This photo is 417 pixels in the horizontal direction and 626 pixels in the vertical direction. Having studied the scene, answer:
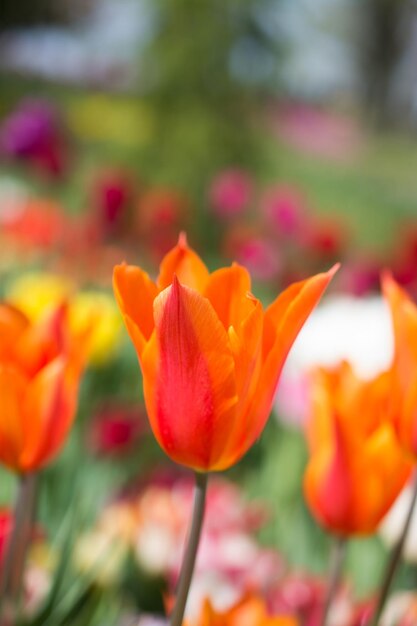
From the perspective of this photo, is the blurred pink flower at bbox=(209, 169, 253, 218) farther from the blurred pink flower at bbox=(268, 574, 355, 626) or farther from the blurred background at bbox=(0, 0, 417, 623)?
the blurred pink flower at bbox=(268, 574, 355, 626)

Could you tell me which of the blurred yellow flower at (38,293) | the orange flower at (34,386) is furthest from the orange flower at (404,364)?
the blurred yellow flower at (38,293)

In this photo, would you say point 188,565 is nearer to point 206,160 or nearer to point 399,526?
point 399,526

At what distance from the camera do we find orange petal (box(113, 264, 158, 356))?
31 centimetres

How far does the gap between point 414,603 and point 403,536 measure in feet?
0.53

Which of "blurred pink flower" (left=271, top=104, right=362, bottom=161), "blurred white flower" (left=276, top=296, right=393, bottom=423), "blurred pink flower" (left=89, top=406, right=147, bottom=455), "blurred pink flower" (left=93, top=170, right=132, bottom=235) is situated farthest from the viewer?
"blurred pink flower" (left=271, top=104, right=362, bottom=161)

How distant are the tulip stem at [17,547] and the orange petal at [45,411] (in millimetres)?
13

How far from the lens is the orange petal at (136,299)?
31 centimetres

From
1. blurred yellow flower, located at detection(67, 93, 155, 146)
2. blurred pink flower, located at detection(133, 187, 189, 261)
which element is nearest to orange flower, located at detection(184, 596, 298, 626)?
blurred pink flower, located at detection(133, 187, 189, 261)

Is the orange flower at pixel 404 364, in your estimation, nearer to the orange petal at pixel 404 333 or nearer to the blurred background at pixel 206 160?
the orange petal at pixel 404 333

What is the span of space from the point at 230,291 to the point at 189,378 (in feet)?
0.13

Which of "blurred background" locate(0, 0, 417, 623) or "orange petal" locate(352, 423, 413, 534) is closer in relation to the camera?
"orange petal" locate(352, 423, 413, 534)

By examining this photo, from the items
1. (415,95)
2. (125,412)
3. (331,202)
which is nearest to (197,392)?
(125,412)

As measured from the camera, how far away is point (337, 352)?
1065 mm

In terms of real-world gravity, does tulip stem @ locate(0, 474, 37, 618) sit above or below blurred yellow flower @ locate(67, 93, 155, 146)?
above
